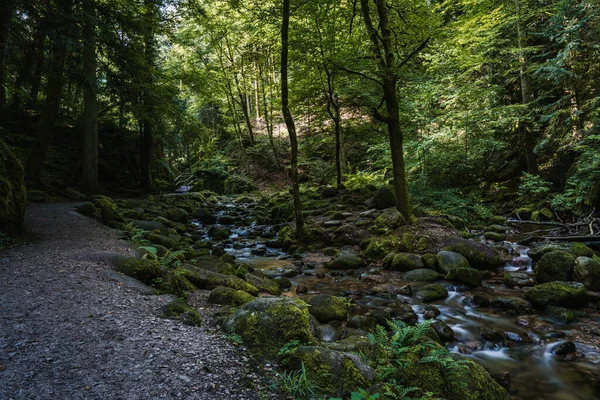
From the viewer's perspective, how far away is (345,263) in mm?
9516

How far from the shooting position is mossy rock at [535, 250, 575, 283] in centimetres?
741

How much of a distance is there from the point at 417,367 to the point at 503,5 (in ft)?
58.9

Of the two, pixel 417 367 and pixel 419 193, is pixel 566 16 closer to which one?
pixel 419 193

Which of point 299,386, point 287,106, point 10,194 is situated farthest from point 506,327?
point 10,194

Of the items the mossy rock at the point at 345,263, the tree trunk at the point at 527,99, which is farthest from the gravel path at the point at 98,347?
the tree trunk at the point at 527,99

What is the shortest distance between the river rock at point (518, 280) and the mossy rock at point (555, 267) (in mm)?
239

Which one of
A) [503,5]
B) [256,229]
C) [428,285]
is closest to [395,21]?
[503,5]

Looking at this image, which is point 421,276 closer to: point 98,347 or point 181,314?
point 181,314

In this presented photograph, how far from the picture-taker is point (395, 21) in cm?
1127

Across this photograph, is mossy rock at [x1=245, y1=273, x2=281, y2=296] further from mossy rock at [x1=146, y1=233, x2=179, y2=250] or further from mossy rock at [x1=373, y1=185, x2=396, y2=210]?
mossy rock at [x1=373, y1=185, x2=396, y2=210]

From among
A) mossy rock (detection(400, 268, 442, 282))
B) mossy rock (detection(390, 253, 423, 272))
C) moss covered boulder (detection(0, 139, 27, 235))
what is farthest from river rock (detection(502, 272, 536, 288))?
moss covered boulder (detection(0, 139, 27, 235))

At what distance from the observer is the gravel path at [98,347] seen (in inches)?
99.0

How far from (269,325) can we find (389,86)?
896 centimetres

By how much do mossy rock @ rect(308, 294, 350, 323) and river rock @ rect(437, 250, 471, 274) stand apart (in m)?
3.58
